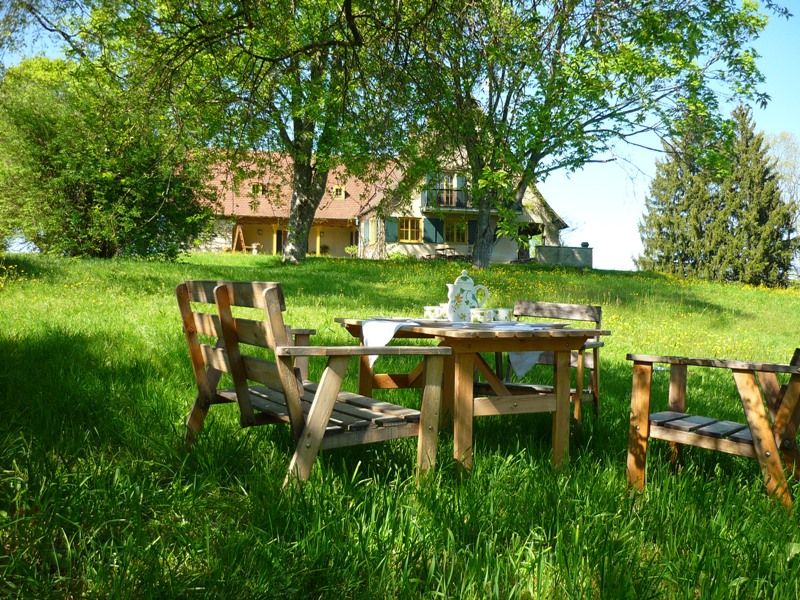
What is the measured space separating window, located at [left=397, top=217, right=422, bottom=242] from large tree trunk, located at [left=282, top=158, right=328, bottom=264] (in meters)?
16.4

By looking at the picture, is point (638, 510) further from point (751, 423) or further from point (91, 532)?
point (91, 532)

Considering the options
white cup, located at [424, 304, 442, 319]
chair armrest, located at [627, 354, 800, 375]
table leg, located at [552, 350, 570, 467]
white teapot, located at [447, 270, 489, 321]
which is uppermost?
white teapot, located at [447, 270, 489, 321]

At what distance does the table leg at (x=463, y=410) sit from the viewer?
3.23 meters

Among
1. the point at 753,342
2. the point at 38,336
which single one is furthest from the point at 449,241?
the point at 38,336

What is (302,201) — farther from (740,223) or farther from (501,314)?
(740,223)

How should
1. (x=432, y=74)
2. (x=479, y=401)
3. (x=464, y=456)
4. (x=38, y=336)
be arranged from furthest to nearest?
(x=38, y=336)
(x=432, y=74)
(x=479, y=401)
(x=464, y=456)

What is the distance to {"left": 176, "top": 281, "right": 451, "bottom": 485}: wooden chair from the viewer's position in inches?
106

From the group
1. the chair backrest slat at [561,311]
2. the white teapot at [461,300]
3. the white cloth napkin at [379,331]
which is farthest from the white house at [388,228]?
the white cloth napkin at [379,331]

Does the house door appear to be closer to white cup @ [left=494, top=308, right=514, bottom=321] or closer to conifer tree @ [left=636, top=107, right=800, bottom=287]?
conifer tree @ [left=636, top=107, right=800, bottom=287]

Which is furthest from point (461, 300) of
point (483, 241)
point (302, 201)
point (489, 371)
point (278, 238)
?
point (278, 238)

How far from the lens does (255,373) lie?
301 cm

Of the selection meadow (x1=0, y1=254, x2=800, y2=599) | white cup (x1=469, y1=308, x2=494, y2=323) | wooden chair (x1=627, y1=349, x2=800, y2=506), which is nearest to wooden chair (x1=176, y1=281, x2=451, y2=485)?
meadow (x1=0, y1=254, x2=800, y2=599)

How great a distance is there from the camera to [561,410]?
11.7ft

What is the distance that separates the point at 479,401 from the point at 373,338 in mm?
650
